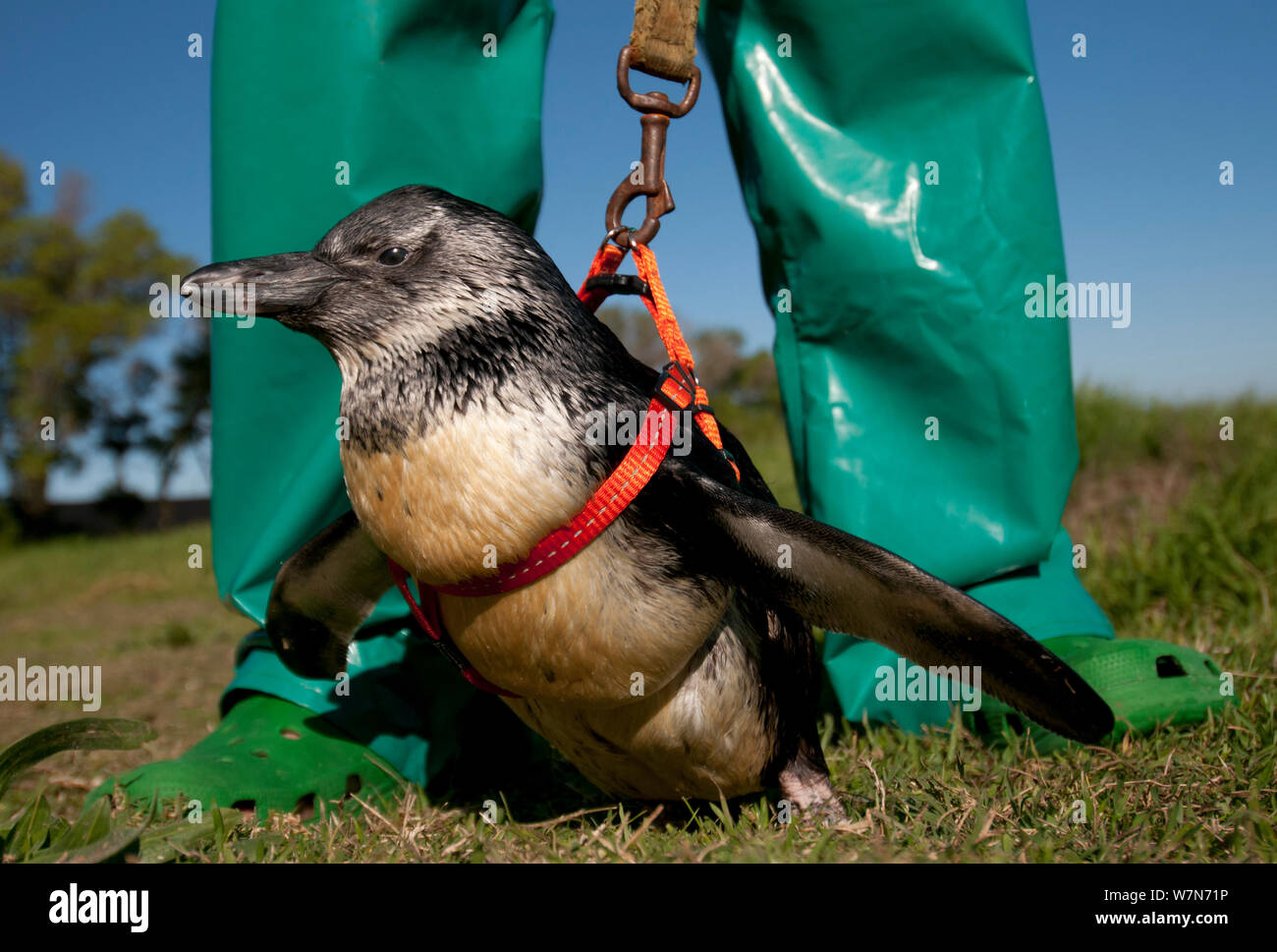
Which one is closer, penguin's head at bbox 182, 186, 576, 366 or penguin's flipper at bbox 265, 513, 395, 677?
penguin's head at bbox 182, 186, 576, 366

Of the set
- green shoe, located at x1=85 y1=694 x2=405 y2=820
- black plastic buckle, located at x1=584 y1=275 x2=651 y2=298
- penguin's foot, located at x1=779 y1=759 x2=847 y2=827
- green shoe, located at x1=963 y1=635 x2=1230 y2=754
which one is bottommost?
green shoe, located at x1=85 y1=694 x2=405 y2=820

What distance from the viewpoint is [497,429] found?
129 cm

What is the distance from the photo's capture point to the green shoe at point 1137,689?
6.30 feet

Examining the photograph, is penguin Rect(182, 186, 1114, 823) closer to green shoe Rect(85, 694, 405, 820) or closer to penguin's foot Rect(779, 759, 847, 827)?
penguin's foot Rect(779, 759, 847, 827)

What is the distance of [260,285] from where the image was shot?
1326 millimetres

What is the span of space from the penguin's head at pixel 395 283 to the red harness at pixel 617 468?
0.68 feet

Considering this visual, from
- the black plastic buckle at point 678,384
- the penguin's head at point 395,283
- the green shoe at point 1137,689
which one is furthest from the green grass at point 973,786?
the penguin's head at point 395,283

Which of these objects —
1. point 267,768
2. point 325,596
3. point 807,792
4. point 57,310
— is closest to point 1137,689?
point 807,792

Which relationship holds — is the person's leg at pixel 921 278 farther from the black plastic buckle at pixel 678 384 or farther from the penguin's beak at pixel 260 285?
the penguin's beak at pixel 260 285

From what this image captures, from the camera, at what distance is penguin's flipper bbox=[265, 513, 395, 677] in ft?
5.66

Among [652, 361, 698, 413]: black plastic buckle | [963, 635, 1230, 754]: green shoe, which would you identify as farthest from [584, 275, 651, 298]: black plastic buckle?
[963, 635, 1230, 754]: green shoe

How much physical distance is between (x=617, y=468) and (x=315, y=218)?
40.7 inches

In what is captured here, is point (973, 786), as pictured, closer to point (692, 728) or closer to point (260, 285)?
point (692, 728)
